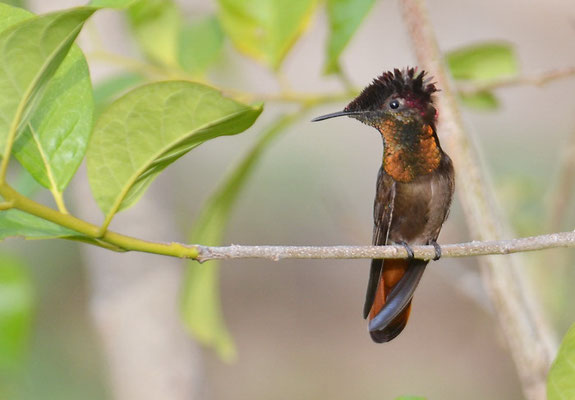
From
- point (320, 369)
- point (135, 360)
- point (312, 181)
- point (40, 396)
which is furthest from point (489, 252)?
point (312, 181)

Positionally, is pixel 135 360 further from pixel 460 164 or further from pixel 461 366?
pixel 461 366

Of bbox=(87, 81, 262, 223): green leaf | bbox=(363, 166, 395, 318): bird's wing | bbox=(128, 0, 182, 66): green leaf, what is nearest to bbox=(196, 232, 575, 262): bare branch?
bbox=(87, 81, 262, 223): green leaf

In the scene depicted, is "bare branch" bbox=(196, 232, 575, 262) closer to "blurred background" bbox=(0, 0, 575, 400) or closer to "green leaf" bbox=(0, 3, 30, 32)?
"green leaf" bbox=(0, 3, 30, 32)

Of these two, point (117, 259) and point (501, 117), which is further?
point (501, 117)

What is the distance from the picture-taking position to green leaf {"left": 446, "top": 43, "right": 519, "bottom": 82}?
206 centimetres

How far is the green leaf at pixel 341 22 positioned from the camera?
1.46 m

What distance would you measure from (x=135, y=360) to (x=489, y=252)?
1343mm

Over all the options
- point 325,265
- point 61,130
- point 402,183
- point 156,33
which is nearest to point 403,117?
point 402,183

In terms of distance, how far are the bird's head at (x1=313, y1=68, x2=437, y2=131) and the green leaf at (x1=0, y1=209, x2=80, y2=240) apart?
0.53 metres

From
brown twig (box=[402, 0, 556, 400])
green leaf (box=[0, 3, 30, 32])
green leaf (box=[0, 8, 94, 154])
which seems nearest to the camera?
green leaf (box=[0, 8, 94, 154])

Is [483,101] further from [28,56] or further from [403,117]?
[28,56]

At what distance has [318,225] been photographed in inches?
202

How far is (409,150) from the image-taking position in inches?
60.7

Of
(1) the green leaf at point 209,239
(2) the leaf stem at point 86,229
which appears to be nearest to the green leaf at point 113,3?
(2) the leaf stem at point 86,229
